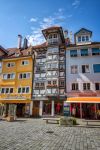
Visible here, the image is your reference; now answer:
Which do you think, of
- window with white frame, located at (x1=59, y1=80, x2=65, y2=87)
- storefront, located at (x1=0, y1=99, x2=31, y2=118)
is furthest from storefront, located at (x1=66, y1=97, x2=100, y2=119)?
storefront, located at (x1=0, y1=99, x2=31, y2=118)

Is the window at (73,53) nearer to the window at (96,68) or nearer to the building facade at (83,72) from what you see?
the building facade at (83,72)

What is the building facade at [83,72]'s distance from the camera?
27.4 meters

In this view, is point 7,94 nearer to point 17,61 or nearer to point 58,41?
point 17,61

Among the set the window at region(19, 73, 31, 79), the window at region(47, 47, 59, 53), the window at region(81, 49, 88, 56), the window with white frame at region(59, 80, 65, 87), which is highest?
the window at region(47, 47, 59, 53)

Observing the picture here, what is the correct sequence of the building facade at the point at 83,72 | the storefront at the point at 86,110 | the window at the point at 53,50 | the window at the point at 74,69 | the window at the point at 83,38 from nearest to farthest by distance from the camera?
1. the storefront at the point at 86,110
2. the building facade at the point at 83,72
3. the window at the point at 74,69
4. the window at the point at 83,38
5. the window at the point at 53,50

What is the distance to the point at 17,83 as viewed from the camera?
1299 inches

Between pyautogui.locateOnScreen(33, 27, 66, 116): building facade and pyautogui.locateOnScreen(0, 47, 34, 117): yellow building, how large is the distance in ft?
4.83

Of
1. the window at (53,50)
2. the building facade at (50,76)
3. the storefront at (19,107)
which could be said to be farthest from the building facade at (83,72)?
the storefront at (19,107)

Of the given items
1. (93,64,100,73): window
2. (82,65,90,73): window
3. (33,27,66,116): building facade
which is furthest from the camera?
(33,27,66,116): building facade

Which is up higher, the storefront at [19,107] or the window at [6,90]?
the window at [6,90]

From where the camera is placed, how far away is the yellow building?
103ft

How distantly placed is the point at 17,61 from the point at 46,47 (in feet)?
24.9

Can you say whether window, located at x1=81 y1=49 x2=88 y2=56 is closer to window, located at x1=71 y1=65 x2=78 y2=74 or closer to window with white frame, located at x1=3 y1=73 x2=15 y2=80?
window, located at x1=71 y1=65 x2=78 y2=74

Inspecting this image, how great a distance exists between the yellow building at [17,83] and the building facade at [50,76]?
1.47m
